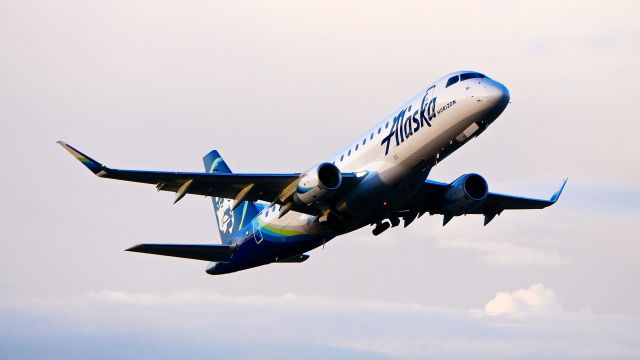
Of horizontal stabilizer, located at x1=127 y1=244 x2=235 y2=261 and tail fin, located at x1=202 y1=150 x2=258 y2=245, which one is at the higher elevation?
tail fin, located at x1=202 y1=150 x2=258 y2=245

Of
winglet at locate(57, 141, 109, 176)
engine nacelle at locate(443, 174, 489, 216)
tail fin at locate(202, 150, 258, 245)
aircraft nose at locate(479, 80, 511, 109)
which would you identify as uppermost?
tail fin at locate(202, 150, 258, 245)

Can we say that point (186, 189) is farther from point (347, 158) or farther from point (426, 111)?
point (426, 111)

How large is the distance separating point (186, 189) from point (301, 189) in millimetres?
4818

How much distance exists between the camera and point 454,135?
47.0m

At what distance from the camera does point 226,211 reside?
204 ft

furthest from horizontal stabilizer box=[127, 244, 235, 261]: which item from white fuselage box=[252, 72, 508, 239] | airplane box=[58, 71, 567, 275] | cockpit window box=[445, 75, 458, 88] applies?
cockpit window box=[445, 75, 458, 88]

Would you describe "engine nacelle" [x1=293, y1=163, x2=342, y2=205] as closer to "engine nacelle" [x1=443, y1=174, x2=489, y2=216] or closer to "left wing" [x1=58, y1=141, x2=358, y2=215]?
"left wing" [x1=58, y1=141, x2=358, y2=215]

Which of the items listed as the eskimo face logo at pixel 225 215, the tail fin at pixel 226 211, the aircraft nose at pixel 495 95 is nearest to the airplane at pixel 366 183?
the aircraft nose at pixel 495 95

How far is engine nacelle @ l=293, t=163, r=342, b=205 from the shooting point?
47906 millimetres

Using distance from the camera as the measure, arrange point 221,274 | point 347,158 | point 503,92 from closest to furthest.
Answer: point 503,92 < point 347,158 < point 221,274

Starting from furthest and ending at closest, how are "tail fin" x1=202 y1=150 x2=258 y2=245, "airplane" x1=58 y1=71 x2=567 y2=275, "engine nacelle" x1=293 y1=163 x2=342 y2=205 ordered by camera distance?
1. "tail fin" x1=202 y1=150 x2=258 y2=245
2. "engine nacelle" x1=293 y1=163 x2=342 y2=205
3. "airplane" x1=58 y1=71 x2=567 y2=275

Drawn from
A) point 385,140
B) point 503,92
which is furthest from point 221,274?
point 503,92

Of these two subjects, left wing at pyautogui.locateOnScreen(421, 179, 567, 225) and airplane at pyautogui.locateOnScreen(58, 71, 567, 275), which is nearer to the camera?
airplane at pyautogui.locateOnScreen(58, 71, 567, 275)

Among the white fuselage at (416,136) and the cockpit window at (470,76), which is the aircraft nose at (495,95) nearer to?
the white fuselage at (416,136)
